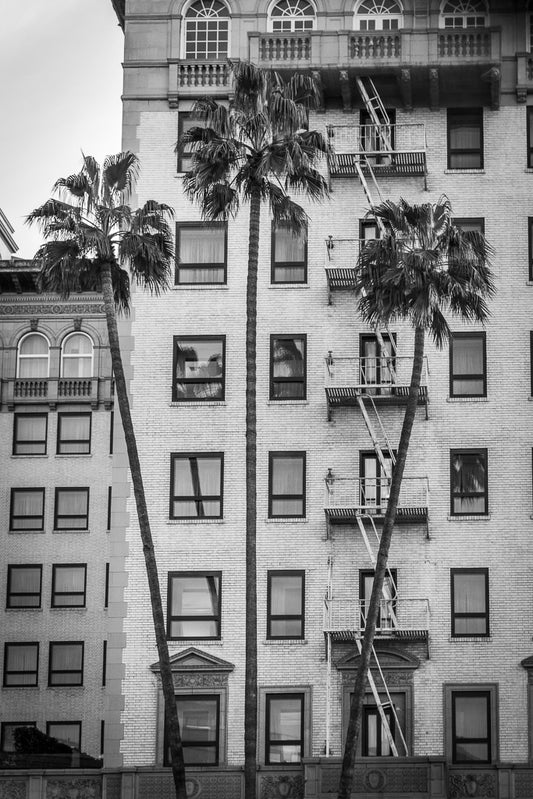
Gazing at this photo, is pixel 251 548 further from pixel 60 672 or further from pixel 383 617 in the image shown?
pixel 60 672

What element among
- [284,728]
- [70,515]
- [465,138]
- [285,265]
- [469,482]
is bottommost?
[284,728]

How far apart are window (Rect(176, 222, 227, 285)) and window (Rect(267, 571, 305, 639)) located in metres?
9.81

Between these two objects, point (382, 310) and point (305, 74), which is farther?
point (305, 74)

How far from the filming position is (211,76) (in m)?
53.5

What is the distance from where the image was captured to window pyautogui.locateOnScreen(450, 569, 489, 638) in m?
48.8

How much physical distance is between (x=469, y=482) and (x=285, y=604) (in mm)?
6859

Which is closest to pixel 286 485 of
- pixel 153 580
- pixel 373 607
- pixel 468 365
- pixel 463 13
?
pixel 468 365

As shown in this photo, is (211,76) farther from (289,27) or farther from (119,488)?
(119,488)

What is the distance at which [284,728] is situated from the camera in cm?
4834

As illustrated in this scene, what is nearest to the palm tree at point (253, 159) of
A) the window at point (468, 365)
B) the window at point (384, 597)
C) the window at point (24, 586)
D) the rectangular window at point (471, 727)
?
the window at point (384, 597)

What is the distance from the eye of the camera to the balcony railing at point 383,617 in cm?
4806

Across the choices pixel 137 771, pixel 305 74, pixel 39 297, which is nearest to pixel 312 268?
pixel 305 74

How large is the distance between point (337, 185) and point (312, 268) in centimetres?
300

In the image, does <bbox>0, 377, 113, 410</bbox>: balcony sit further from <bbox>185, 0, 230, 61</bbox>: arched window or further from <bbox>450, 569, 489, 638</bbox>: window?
<bbox>450, 569, 489, 638</bbox>: window
